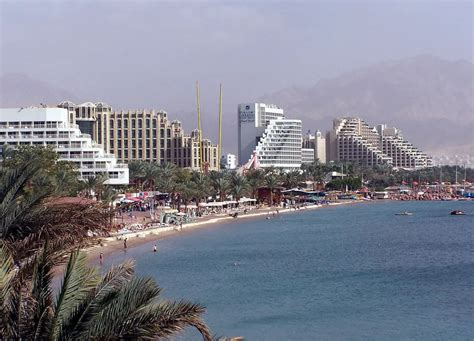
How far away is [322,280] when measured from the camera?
48.9m

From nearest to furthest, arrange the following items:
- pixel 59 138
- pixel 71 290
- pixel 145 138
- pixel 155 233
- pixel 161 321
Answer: pixel 71 290 → pixel 161 321 → pixel 155 233 → pixel 59 138 → pixel 145 138

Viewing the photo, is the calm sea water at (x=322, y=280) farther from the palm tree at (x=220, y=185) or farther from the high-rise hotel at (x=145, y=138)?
the high-rise hotel at (x=145, y=138)

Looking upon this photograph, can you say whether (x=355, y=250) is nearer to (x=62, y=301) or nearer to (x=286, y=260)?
(x=286, y=260)

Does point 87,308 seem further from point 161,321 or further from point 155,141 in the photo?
point 155,141

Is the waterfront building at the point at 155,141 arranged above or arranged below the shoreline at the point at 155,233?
above

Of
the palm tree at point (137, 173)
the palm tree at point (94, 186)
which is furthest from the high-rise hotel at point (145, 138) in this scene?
the palm tree at point (94, 186)

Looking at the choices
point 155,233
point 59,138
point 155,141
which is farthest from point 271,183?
point 155,233

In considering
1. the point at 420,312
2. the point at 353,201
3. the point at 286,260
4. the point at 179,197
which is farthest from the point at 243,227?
the point at 353,201

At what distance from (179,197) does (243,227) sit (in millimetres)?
18297

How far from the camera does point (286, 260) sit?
61219 mm

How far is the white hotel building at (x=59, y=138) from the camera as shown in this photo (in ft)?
346

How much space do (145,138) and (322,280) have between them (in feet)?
437

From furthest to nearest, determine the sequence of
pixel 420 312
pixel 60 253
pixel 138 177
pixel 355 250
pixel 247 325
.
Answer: pixel 138 177, pixel 355 250, pixel 420 312, pixel 247 325, pixel 60 253

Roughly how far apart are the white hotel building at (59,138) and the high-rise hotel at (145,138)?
63.8 meters
